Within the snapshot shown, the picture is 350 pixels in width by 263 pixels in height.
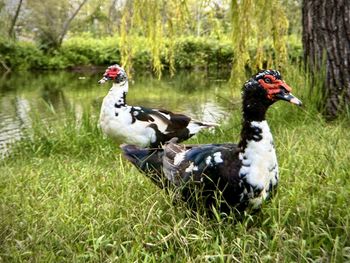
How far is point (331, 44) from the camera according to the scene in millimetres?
4887

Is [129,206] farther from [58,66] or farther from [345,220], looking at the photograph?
[58,66]

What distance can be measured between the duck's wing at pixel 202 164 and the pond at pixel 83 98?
3498 millimetres

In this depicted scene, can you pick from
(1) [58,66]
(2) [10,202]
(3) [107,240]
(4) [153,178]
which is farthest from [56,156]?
(1) [58,66]

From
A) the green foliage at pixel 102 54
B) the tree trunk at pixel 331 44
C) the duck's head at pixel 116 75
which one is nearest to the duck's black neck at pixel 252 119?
the tree trunk at pixel 331 44

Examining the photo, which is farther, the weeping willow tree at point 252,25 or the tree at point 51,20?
the tree at point 51,20

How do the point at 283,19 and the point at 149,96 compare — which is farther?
the point at 149,96

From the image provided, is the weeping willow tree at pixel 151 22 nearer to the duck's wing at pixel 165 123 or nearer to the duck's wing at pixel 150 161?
the duck's wing at pixel 165 123

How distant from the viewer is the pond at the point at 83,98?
28.3 ft

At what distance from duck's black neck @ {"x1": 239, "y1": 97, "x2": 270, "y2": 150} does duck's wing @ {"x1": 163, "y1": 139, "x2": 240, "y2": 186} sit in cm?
8

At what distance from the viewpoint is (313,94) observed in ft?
16.6

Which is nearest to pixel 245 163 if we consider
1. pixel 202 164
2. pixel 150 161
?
pixel 202 164

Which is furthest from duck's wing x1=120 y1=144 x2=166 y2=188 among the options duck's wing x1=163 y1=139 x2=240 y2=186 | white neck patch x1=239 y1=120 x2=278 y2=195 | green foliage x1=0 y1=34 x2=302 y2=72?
green foliage x1=0 y1=34 x2=302 y2=72

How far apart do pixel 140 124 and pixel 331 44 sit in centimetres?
182

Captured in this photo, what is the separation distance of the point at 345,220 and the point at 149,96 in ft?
32.8
